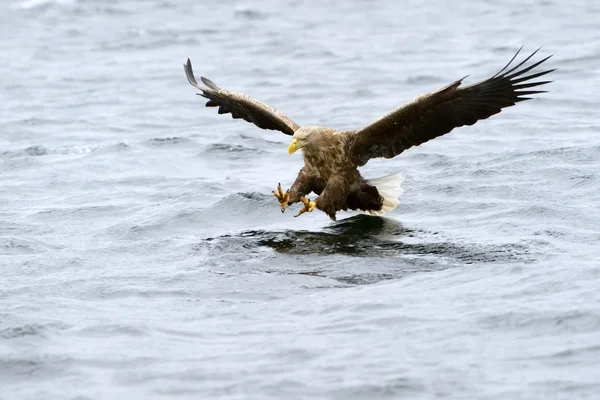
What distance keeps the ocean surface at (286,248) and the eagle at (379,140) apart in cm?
24

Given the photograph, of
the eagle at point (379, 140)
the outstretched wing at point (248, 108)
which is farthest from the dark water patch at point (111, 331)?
the outstretched wing at point (248, 108)

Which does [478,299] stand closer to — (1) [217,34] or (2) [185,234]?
(2) [185,234]

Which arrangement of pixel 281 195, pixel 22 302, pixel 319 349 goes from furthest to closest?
pixel 281 195 < pixel 22 302 < pixel 319 349

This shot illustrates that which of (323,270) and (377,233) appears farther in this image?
(377,233)

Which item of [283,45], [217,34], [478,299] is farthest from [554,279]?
[217,34]

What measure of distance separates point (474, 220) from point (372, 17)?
14.2 meters

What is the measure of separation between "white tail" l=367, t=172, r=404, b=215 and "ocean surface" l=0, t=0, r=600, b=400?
0.10 meters

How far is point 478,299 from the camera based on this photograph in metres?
6.02

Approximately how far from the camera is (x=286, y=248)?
305 inches

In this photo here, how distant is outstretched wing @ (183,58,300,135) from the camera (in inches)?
360

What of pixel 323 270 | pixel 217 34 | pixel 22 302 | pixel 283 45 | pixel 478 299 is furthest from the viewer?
pixel 217 34

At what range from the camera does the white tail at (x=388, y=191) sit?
8.71 m

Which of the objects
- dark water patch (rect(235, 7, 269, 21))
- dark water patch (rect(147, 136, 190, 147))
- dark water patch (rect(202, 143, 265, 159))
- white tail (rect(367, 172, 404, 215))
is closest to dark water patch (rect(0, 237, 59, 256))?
white tail (rect(367, 172, 404, 215))

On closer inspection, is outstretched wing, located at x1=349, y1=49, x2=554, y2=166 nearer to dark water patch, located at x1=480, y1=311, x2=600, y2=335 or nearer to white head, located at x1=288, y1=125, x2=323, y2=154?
white head, located at x1=288, y1=125, x2=323, y2=154
